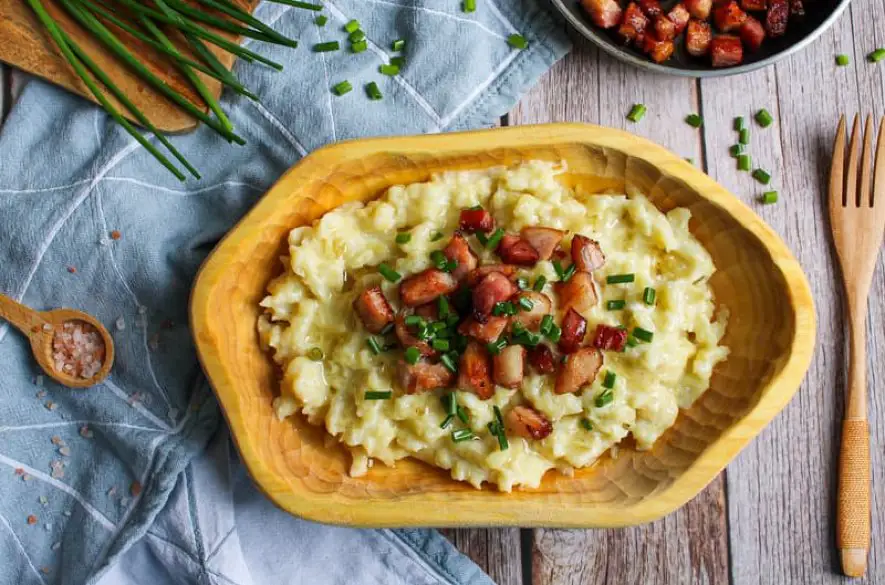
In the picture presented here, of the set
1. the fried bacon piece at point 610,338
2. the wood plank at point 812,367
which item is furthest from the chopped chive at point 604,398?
the wood plank at point 812,367

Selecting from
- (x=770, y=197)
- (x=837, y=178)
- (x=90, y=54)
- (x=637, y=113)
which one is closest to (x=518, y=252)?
(x=637, y=113)

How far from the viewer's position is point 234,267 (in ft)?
9.16

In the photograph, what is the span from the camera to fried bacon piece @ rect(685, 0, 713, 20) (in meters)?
3.26

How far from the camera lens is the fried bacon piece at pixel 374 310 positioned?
2.78 m

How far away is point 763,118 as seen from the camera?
11.1 ft

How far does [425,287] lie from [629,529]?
1.36 meters

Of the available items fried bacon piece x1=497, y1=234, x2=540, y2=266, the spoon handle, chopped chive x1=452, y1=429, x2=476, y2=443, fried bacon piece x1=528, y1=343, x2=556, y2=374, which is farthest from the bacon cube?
the spoon handle

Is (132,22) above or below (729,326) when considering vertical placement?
above

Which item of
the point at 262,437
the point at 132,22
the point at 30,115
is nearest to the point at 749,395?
the point at 262,437

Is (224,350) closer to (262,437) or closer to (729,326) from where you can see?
(262,437)

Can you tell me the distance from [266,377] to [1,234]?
1182 millimetres

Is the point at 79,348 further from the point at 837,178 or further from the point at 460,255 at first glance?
the point at 837,178

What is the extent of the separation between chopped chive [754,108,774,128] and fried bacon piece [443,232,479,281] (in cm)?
142

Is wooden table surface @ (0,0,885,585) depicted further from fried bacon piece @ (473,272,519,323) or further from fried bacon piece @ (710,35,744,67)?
fried bacon piece @ (473,272,519,323)
